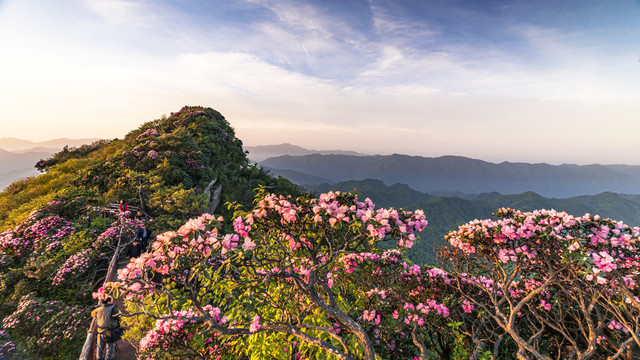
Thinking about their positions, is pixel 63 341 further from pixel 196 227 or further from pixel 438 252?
pixel 438 252

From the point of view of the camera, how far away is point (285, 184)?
32.3 m

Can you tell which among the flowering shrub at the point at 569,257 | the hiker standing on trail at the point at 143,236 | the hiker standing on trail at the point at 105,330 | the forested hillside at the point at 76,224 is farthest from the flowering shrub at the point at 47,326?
the flowering shrub at the point at 569,257

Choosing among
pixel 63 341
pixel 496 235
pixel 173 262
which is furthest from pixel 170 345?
pixel 496 235

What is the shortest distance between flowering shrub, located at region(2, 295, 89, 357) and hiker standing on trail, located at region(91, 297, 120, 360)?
2.75 metres

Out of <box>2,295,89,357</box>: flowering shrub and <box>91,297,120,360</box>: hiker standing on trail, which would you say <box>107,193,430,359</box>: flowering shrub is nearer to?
<box>91,297,120,360</box>: hiker standing on trail

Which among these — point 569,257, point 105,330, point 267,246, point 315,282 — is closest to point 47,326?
point 105,330

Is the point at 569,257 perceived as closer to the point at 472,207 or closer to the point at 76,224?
the point at 76,224

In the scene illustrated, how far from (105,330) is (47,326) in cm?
449

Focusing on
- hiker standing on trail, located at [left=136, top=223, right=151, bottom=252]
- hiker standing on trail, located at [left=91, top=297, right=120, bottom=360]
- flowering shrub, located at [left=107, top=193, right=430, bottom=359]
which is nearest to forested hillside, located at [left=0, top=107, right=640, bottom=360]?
flowering shrub, located at [left=107, top=193, right=430, bottom=359]

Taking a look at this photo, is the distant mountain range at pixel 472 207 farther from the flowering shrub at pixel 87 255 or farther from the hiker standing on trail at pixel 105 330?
the hiker standing on trail at pixel 105 330

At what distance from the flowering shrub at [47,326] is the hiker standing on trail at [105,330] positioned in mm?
2752

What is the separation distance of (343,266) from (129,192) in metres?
14.2

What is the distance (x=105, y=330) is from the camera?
5934mm

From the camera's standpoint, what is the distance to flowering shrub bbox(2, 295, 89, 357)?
25.4 feet
